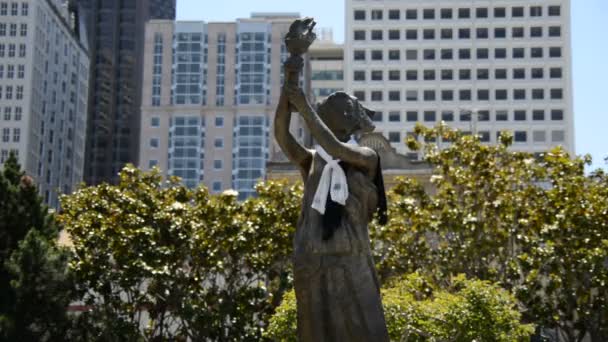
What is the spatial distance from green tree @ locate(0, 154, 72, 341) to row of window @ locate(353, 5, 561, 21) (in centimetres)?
7623

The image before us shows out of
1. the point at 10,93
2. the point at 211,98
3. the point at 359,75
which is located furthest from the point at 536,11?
the point at 10,93

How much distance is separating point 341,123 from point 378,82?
94932 mm

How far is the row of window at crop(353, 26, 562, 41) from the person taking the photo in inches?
4107

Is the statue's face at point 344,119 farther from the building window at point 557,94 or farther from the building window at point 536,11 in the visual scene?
the building window at point 536,11

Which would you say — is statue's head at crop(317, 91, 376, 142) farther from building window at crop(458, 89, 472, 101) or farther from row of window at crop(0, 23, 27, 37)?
row of window at crop(0, 23, 27, 37)

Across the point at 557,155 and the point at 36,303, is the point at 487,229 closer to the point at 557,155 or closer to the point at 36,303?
the point at 557,155

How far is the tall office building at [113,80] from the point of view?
128m

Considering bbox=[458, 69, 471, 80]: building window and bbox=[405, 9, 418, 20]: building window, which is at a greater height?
bbox=[405, 9, 418, 20]: building window

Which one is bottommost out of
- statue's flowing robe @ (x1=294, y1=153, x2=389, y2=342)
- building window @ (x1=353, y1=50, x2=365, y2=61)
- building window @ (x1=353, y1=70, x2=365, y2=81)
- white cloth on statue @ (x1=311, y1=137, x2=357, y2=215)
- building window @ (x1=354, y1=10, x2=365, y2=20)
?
statue's flowing robe @ (x1=294, y1=153, x2=389, y2=342)

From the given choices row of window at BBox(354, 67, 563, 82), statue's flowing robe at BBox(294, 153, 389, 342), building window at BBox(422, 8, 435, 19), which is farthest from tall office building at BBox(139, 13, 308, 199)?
statue's flowing robe at BBox(294, 153, 389, 342)

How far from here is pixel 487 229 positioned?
3061cm

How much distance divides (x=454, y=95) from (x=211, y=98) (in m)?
28.9

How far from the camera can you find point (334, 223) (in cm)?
892

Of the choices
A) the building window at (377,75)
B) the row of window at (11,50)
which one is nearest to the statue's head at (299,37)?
the building window at (377,75)
